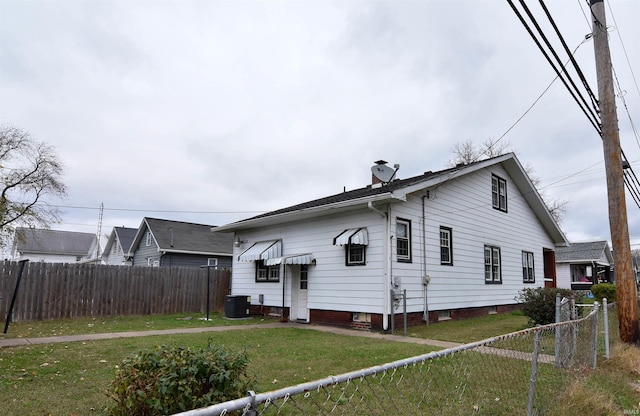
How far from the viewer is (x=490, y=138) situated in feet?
106

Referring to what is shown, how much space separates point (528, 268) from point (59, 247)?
187 ft

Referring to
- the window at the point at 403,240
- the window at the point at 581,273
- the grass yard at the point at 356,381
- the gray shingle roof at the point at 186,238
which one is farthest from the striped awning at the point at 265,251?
the window at the point at 581,273

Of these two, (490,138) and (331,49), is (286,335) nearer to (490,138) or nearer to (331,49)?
(331,49)

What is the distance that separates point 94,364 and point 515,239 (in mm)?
16961

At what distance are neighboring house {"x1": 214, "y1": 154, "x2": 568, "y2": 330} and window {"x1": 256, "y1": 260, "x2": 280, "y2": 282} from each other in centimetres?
4

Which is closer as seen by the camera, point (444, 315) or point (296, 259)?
point (296, 259)

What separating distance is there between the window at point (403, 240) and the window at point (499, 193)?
21.1ft

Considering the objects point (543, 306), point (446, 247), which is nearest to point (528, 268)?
point (446, 247)

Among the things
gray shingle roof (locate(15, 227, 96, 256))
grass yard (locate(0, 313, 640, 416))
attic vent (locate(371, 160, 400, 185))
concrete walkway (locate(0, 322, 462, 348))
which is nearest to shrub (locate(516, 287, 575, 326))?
grass yard (locate(0, 313, 640, 416))

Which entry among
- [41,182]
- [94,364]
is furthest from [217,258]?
[94,364]

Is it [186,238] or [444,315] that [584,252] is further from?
[186,238]

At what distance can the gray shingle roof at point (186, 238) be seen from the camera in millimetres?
25459

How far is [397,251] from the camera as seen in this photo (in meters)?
11.5

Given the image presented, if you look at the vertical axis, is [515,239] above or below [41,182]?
below
